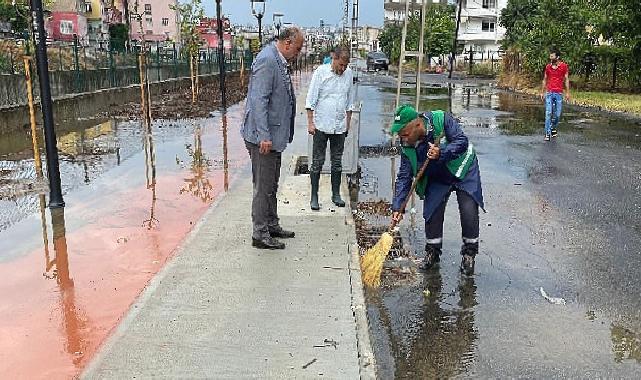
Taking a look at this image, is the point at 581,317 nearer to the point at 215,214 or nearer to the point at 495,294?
the point at 495,294

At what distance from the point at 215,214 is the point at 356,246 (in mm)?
1843

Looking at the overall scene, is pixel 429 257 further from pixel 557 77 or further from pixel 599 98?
pixel 599 98

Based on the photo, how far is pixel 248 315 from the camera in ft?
13.3

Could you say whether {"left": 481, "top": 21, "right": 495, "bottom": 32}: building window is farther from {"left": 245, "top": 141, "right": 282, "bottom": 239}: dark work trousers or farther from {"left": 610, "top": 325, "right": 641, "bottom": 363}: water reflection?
{"left": 610, "top": 325, "right": 641, "bottom": 363}: water reflection

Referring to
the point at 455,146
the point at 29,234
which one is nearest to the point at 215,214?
the point at 29,234

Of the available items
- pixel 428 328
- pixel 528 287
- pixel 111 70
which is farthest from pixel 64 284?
pixel 111 70

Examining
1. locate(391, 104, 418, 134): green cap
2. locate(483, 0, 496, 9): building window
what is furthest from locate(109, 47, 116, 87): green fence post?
locate(483, 0, 496, 9): building window

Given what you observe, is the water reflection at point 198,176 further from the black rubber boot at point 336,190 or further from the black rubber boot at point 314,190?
the black rubber boot at point 336,190

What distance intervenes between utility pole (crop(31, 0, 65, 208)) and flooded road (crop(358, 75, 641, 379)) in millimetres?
3525

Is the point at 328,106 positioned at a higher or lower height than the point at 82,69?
lower

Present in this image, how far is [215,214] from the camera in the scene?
6531 millimetres

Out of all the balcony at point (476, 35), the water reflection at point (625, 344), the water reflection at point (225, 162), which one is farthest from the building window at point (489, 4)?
the water reflection at point (625, 344)

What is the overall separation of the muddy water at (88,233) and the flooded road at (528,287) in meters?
1.98

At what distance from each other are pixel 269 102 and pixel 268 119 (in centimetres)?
14
